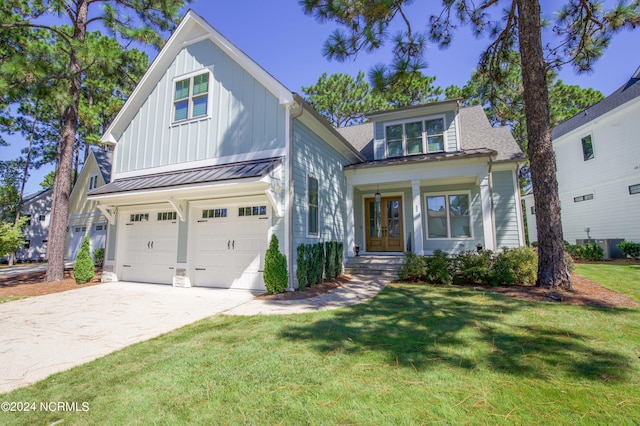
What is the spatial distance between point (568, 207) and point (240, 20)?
717 inches

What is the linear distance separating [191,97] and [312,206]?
16.0ft

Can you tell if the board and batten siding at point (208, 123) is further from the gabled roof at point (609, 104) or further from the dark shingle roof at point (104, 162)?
the gabled roof at point (609, 104)

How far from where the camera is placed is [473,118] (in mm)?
13008

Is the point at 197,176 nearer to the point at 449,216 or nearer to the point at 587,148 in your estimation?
the point at 449,216

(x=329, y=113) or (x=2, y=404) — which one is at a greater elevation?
(x=329, y=113)

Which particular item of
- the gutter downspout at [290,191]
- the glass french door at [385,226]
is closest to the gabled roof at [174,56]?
the gutter downspout at [290,191]

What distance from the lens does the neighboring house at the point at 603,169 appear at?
39.3 ft

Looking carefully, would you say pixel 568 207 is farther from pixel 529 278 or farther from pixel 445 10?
pixel 445 10

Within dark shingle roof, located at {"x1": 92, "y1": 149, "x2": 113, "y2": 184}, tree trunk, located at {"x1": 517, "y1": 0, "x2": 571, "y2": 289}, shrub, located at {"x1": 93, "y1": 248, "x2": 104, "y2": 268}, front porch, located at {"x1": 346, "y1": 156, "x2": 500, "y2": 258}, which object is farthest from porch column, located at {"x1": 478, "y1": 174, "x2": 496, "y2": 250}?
dark shingle roof, located at {"x1": 92, "y1": 149, "x2": 113, "y2": 184}

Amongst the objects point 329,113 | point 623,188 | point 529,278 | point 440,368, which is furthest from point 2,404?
point 329,113

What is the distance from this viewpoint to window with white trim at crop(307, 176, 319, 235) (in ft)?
26.5

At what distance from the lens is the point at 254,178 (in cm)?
634

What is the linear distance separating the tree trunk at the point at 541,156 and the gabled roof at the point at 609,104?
912 cm

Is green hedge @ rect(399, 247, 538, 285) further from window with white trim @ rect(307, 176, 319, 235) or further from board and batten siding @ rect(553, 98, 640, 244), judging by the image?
board and batten siding @ rect(553, 98, 640, 244)
